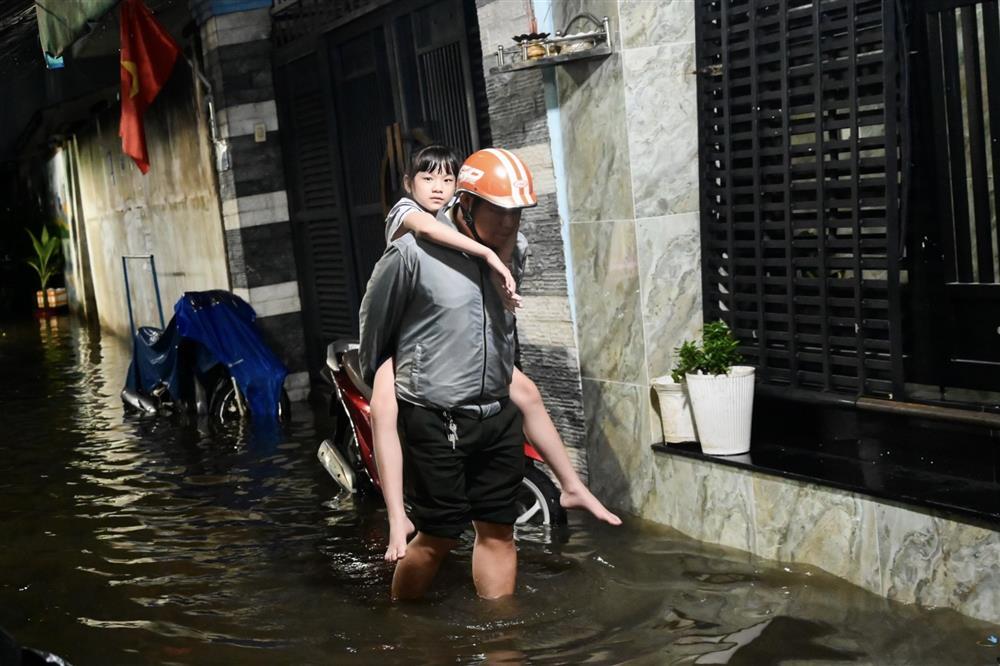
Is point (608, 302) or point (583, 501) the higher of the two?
point (608, 302)

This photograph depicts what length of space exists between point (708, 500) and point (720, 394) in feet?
1.72

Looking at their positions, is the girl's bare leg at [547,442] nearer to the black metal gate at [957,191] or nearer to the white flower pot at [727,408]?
the white flower pot at [727,408]

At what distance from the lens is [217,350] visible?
11.0 m

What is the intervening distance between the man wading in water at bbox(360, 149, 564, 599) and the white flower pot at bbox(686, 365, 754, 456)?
55.2 inches

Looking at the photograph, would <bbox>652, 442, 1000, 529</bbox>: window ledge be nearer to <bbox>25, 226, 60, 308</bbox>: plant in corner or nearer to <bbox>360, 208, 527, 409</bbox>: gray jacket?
<bbox>360, 208, 527, 409</bbox>: gray jacket

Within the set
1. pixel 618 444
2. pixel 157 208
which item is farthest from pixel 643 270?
pixel 157 208

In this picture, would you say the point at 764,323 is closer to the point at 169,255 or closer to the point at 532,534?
the point at 532,534

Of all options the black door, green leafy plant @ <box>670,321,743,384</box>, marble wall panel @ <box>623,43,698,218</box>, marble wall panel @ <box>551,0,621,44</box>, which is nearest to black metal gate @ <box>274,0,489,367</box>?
the black door

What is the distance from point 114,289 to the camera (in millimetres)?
20609

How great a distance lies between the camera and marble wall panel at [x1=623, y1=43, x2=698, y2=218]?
6.51m

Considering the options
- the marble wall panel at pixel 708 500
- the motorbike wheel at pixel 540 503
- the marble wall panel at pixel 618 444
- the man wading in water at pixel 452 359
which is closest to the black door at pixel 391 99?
the marble wall panel at pixel 618 444

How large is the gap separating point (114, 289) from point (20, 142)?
28.5 ft

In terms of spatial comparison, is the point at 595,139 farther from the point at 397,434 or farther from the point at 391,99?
the point at 391,99

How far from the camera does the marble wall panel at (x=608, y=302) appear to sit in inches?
264
